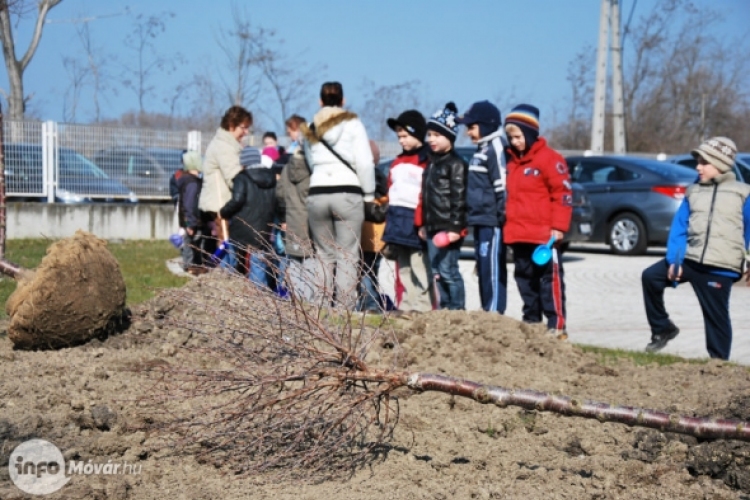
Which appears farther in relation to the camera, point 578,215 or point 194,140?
point 194,140

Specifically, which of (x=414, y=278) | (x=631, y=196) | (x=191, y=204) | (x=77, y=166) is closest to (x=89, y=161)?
(x=77, y=166)

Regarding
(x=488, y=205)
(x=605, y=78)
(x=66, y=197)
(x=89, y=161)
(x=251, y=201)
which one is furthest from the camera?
(x=605, y=78)

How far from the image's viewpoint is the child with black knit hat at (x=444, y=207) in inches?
344

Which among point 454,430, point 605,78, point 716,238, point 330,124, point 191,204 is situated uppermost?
point 605,78

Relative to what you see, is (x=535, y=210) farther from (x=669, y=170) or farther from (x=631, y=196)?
(x=669, y=170)

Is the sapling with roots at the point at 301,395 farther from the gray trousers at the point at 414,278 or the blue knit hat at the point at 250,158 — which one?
the blue knit hat at the point at 250,158

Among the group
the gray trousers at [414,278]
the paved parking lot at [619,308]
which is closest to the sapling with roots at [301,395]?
the paved parking lot at [619,308]

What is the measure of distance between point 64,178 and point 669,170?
482 inches

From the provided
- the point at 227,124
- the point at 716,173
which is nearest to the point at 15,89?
the point at 227,124

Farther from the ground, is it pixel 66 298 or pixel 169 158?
pixel 169 158

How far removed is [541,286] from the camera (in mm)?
8477

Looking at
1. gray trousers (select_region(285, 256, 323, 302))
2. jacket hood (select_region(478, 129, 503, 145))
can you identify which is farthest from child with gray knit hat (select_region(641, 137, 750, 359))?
gray trousers (select_region(285, 256, 323, 302))

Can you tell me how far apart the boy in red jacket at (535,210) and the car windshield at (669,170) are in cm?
1011

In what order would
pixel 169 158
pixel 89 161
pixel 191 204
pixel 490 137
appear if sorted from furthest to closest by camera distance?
1. pixel 169 158
2. pixel 89 161
3. pixel 191 204
4. pixel 490 137
